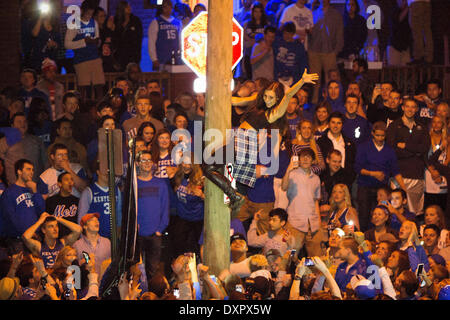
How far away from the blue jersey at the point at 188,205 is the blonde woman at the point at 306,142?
162cm

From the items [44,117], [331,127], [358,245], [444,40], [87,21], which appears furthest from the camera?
[444,40]

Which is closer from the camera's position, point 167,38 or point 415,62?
point 167,38

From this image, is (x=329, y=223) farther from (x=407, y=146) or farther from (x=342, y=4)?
(x=342, y=4)

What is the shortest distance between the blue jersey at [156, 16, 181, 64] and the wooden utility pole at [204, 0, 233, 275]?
6.49 metres

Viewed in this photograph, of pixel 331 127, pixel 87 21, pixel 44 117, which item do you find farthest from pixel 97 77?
pixel 331 127

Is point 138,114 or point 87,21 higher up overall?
point 87,21

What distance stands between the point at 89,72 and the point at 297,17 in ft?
12.4

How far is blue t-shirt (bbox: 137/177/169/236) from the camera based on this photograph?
450 inches

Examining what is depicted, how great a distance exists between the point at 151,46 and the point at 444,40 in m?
6.10

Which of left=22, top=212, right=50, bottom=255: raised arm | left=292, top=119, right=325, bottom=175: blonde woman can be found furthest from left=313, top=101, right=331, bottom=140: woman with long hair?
left=22, top=212, right=50, bottom=255: raised arm

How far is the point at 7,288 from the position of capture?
959 centimetres

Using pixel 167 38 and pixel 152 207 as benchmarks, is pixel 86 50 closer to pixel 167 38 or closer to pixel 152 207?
pixel 167 38

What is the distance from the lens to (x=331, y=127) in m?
12.9

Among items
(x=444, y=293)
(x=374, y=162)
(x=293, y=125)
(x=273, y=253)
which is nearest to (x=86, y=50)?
(x=293, y=125)
